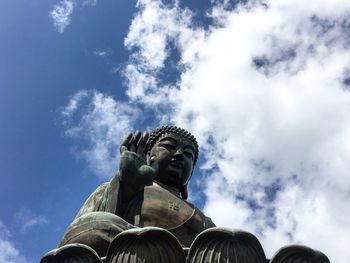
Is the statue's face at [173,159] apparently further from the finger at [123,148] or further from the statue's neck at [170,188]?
the finger at [123,148]

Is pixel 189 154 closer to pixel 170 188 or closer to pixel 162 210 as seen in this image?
pixel 170 188

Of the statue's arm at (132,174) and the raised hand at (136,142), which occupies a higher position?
the raised hand at (136,142)

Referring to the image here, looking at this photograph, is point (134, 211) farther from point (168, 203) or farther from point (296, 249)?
point (296, 249)

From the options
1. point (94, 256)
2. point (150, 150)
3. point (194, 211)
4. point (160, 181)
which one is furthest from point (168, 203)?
point (94, 256)

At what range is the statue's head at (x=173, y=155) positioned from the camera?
280 inches

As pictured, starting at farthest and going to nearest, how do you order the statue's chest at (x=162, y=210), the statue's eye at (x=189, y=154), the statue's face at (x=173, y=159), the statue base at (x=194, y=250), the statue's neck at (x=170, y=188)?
the statue's eye at (x=189, y=154), the statue's face at (x=173, y=159), the statue's neck at (x=170, y=188), the statue's chest at (x=162, y=210), the statue base at (x=194, y=250)

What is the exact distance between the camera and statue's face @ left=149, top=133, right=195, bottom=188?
7113 mm

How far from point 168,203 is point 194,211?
0.33 meters

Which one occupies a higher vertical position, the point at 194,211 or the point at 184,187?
the point at 184,187

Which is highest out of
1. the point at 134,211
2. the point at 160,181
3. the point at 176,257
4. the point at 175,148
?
the point at 175,148

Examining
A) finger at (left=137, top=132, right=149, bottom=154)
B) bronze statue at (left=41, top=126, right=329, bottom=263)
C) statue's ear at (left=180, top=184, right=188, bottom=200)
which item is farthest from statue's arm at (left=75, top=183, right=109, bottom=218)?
statue's ear at (left=180, top=184, right=188, bottom=200)

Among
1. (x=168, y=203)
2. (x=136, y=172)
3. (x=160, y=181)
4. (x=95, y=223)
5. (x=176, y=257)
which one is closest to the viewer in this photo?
(x=176, y=257)

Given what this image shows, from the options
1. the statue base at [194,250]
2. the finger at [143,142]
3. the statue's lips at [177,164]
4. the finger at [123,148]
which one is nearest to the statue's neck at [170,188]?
the statue's lips at [177,164]

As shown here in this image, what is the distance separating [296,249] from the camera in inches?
159
